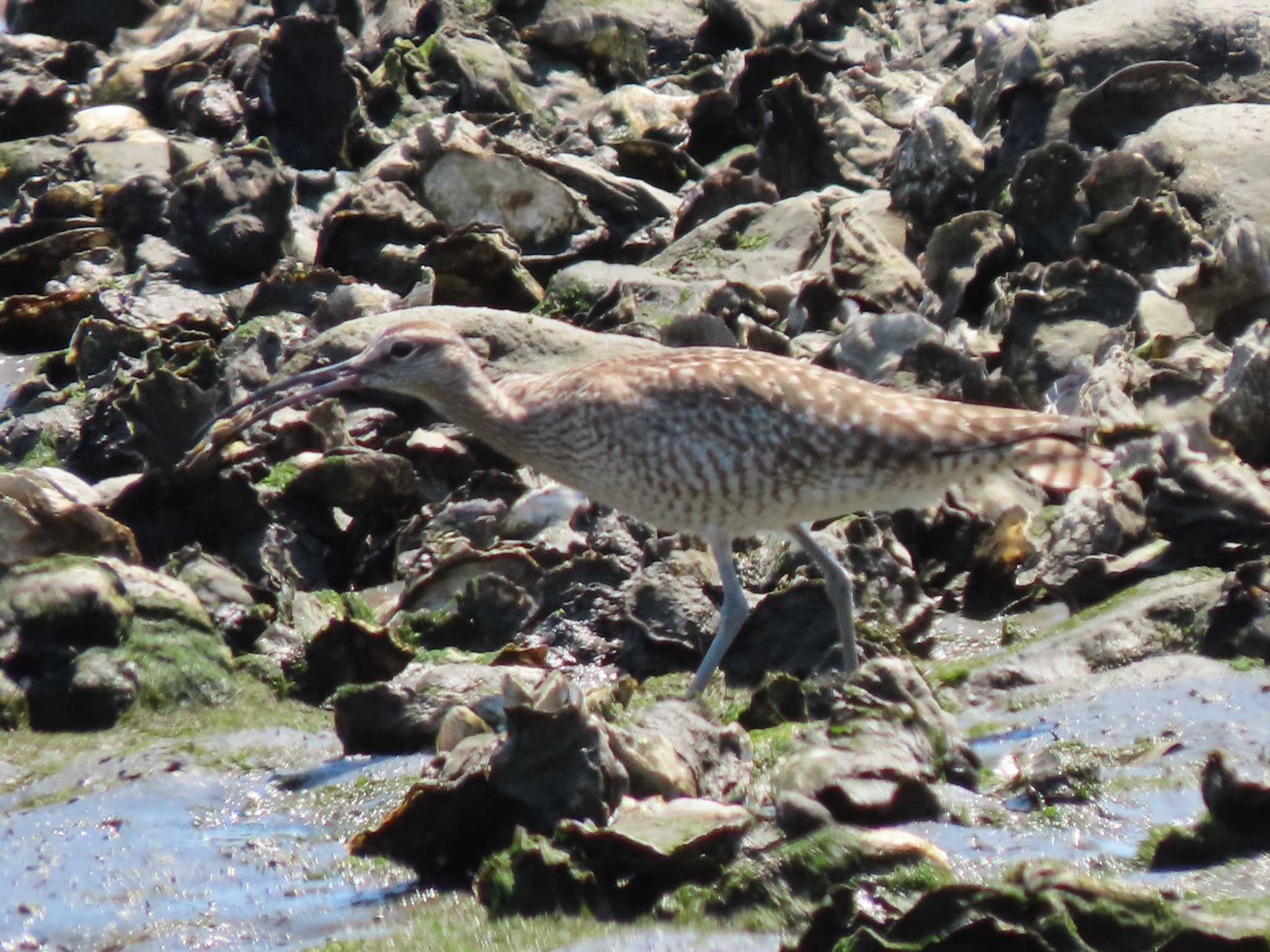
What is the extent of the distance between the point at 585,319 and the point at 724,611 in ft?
13.2

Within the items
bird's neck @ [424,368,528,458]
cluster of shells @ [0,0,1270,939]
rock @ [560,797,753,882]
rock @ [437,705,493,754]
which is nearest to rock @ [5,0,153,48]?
cluster of shells @ [0,0,1270,939]

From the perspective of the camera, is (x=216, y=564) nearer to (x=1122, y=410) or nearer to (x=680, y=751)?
(x=680, y=751)

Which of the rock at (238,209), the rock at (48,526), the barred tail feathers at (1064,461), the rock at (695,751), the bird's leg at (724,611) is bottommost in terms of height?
the rock at (238,209)

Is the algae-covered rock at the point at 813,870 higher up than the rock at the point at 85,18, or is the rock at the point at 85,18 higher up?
the algae-covered rock at the point at 813,870

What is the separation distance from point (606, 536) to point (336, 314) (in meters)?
3.35

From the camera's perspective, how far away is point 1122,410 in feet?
30.5

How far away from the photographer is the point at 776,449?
809cm

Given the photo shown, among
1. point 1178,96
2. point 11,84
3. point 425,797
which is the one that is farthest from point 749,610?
point 11,84

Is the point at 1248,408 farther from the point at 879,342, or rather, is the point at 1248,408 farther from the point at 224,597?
the point at 224,597

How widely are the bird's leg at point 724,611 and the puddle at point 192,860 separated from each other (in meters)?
1.50

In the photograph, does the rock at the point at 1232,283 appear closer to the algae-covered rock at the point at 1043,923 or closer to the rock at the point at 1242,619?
the rock at the point at 1242,619

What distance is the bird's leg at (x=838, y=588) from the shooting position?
7.69 metres

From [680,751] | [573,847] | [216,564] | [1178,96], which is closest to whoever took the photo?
[573,847]

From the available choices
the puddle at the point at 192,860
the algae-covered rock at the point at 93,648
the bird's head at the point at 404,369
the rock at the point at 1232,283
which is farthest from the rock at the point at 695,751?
the rock at the point at 1232,283
